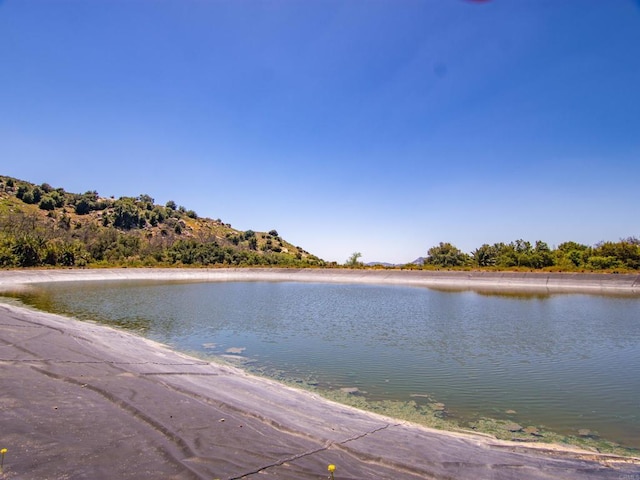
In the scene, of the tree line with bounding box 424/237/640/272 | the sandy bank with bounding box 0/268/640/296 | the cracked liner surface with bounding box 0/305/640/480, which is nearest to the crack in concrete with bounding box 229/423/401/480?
the cracked liner surface with bounding box 0/305/640/480

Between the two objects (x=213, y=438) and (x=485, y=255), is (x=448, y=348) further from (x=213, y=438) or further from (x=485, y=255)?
(x=485, y=255)

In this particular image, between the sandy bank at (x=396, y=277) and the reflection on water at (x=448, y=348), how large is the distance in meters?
18.7

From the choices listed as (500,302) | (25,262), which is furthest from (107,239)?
(500,302)

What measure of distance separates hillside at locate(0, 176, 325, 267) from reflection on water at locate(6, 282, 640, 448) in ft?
130

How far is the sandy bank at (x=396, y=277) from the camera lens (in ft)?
156

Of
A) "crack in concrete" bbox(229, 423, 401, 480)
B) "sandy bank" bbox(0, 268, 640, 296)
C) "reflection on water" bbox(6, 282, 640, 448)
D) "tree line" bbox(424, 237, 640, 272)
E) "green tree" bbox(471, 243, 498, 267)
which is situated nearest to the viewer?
"crack in concrete" bbox(229, 423, 401, 480)

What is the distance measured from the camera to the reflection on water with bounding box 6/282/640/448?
10.2 meters

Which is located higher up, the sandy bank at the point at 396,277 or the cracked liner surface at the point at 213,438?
the sandy bank at the point at 396,277

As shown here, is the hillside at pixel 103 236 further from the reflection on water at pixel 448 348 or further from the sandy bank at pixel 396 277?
the reflection on water at pixel 448 348

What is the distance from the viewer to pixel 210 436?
258 inches

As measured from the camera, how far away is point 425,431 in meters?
7.88

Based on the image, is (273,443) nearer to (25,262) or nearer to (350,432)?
(350,432)

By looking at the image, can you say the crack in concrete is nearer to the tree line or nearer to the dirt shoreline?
the dirt shoreline

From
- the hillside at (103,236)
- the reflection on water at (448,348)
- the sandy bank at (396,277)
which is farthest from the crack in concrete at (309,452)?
the hillside at (103,236)
